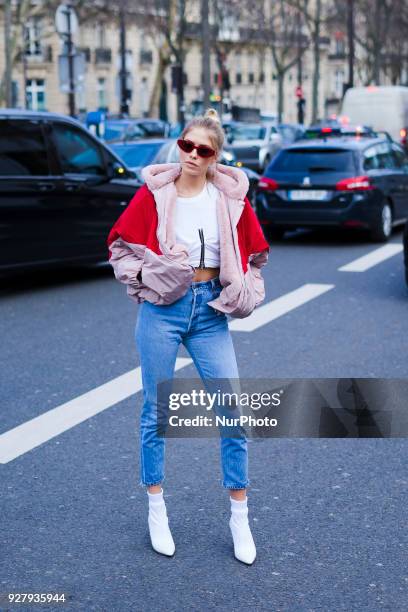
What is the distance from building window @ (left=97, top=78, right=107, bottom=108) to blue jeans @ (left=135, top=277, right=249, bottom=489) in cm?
7334

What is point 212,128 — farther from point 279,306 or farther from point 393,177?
point 393,177

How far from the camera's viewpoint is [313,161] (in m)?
15.9

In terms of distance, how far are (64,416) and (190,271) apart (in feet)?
7.89

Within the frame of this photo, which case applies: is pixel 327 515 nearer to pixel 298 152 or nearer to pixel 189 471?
pixel 189 471

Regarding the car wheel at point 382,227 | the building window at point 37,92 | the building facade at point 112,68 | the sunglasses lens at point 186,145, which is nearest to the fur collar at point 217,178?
the sunglasses lens at point 186,145

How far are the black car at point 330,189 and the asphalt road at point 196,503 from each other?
6.74 m

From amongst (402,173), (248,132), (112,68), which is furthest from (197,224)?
(112,68)

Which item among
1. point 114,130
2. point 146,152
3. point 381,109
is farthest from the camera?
point 381,109

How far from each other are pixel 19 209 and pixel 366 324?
138 inches

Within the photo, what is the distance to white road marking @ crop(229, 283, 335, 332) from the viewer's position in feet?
30.8

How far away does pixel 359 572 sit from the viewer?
4.18 m

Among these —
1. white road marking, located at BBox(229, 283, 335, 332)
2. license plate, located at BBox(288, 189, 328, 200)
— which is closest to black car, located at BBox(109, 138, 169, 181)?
license plate, located at BBox(288, 189, 328, 200)

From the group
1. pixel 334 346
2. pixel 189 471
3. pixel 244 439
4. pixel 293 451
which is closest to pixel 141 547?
pixel 244 439

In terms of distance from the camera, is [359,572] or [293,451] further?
[293,451]
